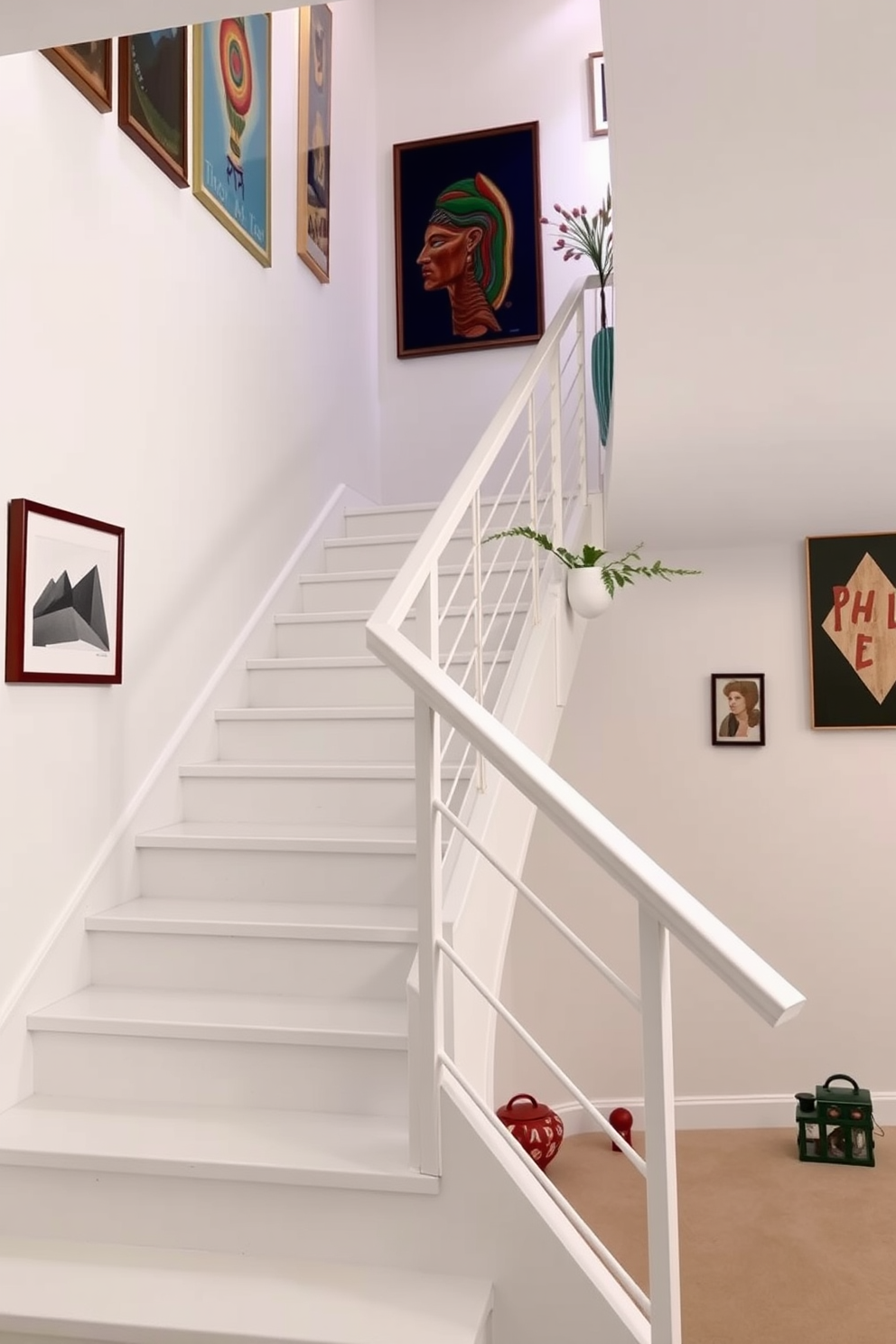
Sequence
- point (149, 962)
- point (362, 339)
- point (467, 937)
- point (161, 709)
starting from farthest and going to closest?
1. point (362, 339)
2. point (161, 709)
3. point (149, 962)
4. point (467, 937)

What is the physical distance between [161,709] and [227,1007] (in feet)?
3.36

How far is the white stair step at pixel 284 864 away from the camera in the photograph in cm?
248

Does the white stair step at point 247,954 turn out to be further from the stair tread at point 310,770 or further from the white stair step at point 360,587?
the white stair step at point 360,587

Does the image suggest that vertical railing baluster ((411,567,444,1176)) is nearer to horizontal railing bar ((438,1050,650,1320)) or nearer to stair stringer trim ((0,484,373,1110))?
horizontal railing bar ((438,1050,650,1320))

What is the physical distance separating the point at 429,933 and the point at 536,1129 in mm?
2107

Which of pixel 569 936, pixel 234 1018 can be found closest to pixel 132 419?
pixel 234 1018

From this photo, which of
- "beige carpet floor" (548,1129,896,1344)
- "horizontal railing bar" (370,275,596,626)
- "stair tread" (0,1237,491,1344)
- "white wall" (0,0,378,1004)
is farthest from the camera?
"beige carpet floor" (548,1129,896,1344)

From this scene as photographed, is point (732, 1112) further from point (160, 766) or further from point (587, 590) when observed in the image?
point (160, 766)

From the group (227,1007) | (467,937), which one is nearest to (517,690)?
(467,937)

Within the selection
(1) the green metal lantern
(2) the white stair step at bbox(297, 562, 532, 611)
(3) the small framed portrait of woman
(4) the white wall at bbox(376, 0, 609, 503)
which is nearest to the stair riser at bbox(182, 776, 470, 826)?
(2) the white stair step at bbox(297, 562, 532, 611)

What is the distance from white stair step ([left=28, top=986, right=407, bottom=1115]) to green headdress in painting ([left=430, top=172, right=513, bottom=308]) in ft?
12.9

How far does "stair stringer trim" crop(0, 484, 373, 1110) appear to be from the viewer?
7.14 ft

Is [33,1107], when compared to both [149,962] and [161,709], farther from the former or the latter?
[161,709]

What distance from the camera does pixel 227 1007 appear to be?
2197 mm
